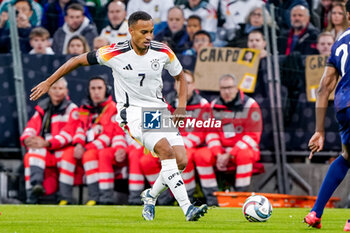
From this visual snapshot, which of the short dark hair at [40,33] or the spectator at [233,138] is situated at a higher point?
the short dark hair at [40,33]

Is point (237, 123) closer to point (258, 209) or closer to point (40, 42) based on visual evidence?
point (40, 42)

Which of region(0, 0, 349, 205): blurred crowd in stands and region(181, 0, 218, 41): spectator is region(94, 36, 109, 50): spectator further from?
region(181, 0, 218, 41): spectator

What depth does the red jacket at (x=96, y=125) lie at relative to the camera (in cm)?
1285

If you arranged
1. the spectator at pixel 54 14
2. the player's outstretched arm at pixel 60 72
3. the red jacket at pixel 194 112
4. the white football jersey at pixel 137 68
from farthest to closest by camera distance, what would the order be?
1. the spectator at pixel 54 14
2. the red jacket at pixel 194 112
3. the white football jersey at pixel 137 68
4. the player's outstretched arm at pixel 60 72

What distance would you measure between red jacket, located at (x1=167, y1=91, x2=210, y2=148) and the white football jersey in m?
3.79

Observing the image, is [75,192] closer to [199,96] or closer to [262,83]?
[199,96]

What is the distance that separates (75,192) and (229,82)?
318 cm

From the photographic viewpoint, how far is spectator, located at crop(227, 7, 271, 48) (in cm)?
1293

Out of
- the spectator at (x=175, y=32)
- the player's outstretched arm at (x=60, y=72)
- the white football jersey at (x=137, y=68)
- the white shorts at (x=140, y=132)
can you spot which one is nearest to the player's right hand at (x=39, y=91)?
the player's outstretched arm at (x=60, y=72)

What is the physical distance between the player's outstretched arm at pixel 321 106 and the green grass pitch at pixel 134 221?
0.87 m

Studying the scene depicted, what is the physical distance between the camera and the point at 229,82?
1254 centimetres

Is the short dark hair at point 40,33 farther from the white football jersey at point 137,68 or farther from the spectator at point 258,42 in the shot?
the white football jersey at point 137,68

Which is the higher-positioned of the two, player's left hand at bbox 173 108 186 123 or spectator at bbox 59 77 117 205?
player's left hand at bbox 173 108 186 123

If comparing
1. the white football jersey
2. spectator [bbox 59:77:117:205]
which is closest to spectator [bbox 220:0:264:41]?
spectator [bbox 59:77:117:205]
